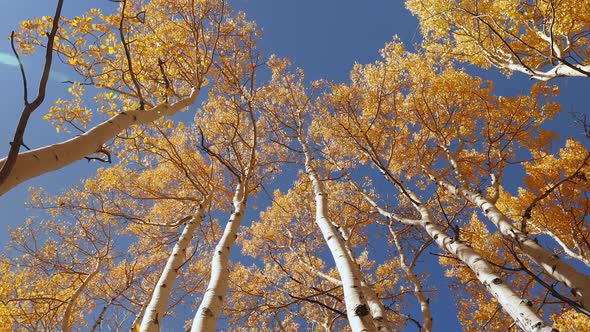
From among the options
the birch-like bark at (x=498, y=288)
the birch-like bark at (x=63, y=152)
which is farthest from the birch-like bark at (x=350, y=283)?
the birch-like bark at (x=63, y=152)

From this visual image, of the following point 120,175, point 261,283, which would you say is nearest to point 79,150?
point 120,175

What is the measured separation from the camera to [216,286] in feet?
9.88

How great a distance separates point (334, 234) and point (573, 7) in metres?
8.23

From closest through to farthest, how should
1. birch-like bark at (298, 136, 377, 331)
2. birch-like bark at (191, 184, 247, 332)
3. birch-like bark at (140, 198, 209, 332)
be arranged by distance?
birch-like bark at (298, 136, 377, 331)
birch-like bark at (191, 184, 247, 332)
birch-like bark at (140, 198, 209, 332)

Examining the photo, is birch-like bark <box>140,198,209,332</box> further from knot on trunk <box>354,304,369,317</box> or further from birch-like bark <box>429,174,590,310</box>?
birch-like bark <box>429,174,590,310</box>

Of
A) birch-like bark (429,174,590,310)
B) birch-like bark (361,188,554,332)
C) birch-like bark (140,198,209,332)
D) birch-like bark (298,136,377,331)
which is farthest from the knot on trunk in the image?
birch-like bark (140,198,209,332)

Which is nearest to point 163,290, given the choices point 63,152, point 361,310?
point 63,152

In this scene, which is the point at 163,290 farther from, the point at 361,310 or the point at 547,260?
the point at 547,260

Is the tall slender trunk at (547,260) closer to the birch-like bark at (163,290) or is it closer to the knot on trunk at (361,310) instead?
the knot on trunk at (361,310)

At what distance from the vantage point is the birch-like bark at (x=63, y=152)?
2.22 m

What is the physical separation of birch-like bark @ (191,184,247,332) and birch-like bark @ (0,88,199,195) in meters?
1.53

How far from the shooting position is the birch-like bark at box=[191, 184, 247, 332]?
103 inches

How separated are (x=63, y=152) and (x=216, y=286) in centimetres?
165

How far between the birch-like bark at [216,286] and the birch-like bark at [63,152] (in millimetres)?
1529
